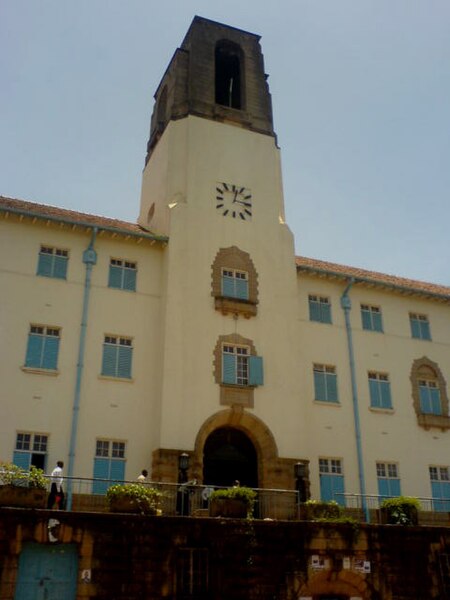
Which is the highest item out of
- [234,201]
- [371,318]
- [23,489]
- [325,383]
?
[234,201]

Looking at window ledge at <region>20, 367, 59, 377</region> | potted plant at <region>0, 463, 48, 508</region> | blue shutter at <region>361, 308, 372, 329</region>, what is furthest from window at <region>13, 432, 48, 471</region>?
blue shutter at <region>361, 308, 372, 329</region>

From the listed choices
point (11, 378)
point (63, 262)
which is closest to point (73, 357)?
point (11, 378)

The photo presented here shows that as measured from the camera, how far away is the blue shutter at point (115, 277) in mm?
26234

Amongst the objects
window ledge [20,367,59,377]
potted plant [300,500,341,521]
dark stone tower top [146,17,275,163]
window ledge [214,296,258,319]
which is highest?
dark stone tower top [146,17,275,163]

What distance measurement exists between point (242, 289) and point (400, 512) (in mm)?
10844

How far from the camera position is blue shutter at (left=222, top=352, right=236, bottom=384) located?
84.2 feet

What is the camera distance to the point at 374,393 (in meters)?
28.8

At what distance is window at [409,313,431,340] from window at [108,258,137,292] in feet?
45.2

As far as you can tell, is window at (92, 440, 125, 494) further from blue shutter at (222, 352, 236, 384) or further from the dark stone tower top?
the dark stone tower top

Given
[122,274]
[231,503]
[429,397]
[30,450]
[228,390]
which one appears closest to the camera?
[231,503]

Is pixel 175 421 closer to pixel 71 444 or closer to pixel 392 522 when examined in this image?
pixel 71 444

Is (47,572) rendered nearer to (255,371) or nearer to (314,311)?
(255,371)

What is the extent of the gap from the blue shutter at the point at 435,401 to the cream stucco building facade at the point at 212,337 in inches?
3.9

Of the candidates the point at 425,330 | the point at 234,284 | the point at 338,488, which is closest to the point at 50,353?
the point at 234,284
